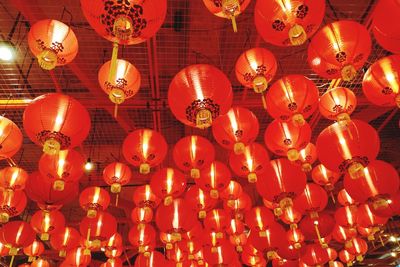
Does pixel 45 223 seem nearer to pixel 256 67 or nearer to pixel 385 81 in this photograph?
pixel 256 67

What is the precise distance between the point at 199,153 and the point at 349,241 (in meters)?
4.38

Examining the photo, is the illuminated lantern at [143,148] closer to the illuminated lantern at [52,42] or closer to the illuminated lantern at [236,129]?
the illuminated lantern at [236,129]

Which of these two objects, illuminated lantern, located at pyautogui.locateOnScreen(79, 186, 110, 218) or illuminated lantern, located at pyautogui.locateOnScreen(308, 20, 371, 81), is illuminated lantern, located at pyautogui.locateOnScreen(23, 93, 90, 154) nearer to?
illuminated lantern, located at pyautogui.locateOnScreen(79, 186, 110, 218)

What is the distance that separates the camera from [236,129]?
12.0ft

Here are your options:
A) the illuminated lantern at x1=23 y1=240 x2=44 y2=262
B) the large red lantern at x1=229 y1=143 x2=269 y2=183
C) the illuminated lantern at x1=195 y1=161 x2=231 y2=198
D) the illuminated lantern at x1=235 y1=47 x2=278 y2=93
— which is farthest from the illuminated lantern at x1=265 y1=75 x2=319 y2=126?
the illuminated lantern at x1=23 y1=240 x2=44 y2=262

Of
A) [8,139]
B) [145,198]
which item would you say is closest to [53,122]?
[8,139]

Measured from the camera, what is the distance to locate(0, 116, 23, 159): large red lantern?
12.2 ft

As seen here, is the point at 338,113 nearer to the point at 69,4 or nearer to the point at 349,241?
the point at 69,4

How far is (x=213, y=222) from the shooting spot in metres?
5.87

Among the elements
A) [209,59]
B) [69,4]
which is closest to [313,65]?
[209,59]

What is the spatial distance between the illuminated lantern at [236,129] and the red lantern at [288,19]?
1092 mm

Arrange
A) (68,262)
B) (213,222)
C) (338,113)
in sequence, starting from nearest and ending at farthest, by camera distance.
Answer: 1. (338,113)
2. (213,222)
3. (68,262)

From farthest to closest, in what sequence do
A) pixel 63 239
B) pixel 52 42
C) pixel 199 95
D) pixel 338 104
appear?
1. pixel 63 239
2. pixel 338 104
3. pixel 52 42
4. pixel 199 95

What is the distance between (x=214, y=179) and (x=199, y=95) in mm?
1928
